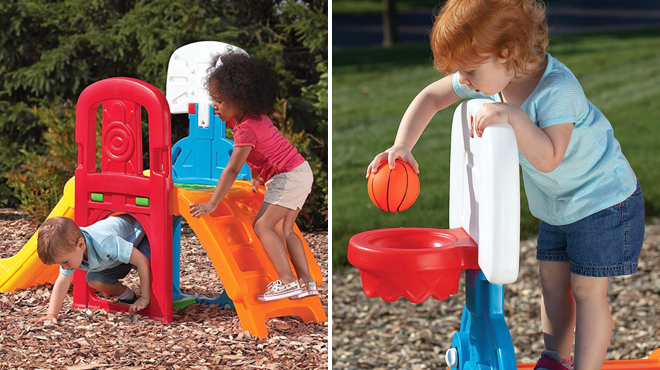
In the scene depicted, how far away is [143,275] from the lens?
4008 mm

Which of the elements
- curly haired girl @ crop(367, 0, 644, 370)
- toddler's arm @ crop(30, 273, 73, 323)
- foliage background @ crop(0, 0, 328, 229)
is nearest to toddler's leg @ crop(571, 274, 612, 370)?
curly haired girl @ crop(367, 0, 644, 370)

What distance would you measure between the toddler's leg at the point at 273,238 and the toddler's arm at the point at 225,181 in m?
0.23

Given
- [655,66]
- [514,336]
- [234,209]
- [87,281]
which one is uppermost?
[655,66]

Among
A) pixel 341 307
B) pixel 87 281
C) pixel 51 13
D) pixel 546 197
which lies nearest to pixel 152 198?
pixel 87 281

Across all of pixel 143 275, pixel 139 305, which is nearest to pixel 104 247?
pixel 143 275

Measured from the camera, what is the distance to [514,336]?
14.4ft

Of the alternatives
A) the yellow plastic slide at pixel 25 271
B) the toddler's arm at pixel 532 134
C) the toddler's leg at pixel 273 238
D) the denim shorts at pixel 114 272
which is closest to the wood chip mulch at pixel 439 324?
the toddler's leg at pixel 273 238

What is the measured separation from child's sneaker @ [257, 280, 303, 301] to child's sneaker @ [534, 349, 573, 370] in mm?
1561

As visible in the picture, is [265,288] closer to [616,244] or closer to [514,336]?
[514,336]

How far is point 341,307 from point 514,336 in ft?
3.70

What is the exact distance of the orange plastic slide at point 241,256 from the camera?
370 centimetres

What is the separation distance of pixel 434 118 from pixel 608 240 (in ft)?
22.5

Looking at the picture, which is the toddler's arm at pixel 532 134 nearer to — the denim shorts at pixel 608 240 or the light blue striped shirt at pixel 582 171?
the light blue striped shirt at pixel 582 171

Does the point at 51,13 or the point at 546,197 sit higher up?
the point at 51,13
